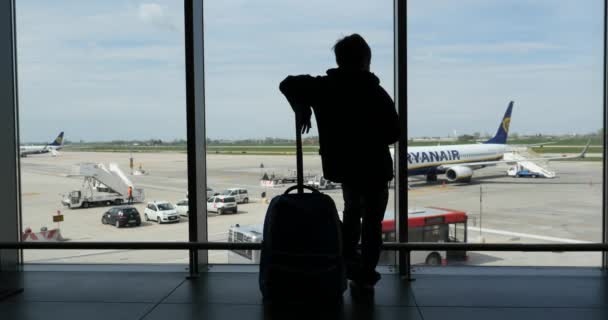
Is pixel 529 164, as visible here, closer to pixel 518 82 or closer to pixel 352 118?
pixel 518 82

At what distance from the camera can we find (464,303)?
1722 mm

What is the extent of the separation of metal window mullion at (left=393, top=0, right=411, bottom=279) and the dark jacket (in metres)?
0.48

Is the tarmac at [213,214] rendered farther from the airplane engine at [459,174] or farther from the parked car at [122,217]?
the airplane engine at [459,174]

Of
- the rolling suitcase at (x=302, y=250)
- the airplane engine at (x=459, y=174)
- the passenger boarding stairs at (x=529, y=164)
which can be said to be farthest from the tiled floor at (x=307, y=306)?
the airplane engine at (x=459, y=174)

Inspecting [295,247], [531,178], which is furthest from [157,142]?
[531,178]

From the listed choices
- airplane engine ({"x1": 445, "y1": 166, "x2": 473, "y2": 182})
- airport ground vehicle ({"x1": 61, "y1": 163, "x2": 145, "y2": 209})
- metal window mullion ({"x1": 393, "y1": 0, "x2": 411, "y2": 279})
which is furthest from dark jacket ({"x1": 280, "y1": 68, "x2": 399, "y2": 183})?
airplane engine ({"x1": 445, "y1": 166, "x2": 473, "y2": 182})

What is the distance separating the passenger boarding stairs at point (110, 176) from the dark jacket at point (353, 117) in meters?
2.86

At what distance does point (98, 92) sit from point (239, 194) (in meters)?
1.41

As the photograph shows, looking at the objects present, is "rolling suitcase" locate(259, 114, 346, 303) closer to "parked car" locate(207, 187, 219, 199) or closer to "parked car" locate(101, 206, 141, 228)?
"parked car" locate(207, 187, 219, 199)

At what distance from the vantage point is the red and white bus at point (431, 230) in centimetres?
224

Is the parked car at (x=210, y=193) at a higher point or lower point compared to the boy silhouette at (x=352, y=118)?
lower

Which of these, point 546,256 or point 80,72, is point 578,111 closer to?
point 546,256

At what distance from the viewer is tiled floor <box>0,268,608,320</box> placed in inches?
62.5

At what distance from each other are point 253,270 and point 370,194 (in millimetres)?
849
